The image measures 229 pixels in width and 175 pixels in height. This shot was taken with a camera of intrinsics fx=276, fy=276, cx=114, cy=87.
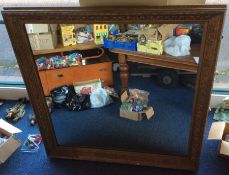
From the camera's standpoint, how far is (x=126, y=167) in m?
1.62

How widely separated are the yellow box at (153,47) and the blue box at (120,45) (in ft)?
0.08

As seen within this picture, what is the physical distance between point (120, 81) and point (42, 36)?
18.1 inches

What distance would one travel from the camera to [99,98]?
65.3 inches

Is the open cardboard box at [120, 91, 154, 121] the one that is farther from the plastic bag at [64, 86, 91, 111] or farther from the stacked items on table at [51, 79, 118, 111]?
the plastic bag at [64, 86, 91, 111]

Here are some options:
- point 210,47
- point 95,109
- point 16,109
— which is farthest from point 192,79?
point 16,109

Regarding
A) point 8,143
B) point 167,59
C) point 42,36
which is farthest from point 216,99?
point 8,143

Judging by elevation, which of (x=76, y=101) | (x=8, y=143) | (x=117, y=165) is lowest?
(x=117, y=165)

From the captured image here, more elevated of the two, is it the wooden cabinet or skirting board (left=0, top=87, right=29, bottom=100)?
the wooden cabinet

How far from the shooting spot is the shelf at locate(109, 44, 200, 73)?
1.21 m

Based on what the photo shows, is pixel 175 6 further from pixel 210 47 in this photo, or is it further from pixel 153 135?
pixel 153 135

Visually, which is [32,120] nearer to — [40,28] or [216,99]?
[40,28]

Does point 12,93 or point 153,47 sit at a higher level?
point 153,47

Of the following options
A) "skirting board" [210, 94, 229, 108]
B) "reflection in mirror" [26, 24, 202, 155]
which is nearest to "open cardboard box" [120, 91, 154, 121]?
"reflection in mirror" [26, 24, 202, 155]

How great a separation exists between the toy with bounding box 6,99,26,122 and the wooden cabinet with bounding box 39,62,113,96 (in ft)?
2.04
